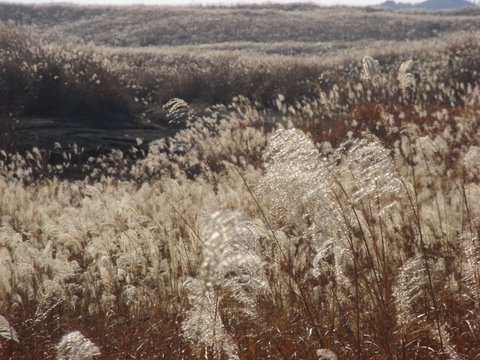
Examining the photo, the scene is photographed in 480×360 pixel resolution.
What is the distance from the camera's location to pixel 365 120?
10.4 meters

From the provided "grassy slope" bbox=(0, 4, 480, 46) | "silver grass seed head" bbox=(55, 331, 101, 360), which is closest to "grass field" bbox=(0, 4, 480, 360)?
"silver grass seed head" bbox=(55, 331, 101, 360)

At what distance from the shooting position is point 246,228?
83.0 inches

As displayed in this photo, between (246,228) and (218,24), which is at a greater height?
(246,228)

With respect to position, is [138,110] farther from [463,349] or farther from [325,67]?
[463,349]

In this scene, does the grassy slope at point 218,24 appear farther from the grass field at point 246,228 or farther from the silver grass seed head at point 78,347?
the silver grass seed head at point 78,347

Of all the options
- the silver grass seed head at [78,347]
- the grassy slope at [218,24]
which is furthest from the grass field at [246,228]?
the grassy slope at [218,24]

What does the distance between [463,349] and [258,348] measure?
972 mm

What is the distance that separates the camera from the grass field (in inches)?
100

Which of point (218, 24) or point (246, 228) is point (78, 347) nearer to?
point (246, 228)

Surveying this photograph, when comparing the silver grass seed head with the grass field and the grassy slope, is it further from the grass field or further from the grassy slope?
the grassy slope

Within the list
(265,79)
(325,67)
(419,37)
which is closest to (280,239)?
(265,79)

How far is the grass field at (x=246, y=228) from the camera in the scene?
255cm

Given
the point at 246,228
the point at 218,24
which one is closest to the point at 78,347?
the point at 246,228

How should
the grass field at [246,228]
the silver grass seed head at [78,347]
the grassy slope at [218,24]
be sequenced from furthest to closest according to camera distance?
the grassy slope at [218,24], the grass field at [246,228], the silver grass seed head at [78,347]
